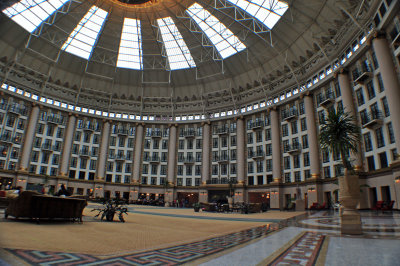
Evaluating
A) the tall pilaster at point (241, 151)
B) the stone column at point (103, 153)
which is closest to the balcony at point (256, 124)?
the tall pilaster at point (241, 151)

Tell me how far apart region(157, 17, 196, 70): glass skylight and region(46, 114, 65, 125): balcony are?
957 inches

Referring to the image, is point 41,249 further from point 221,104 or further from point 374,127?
point 221,104

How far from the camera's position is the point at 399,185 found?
66.5 feet

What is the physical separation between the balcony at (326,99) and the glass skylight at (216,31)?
1512cm

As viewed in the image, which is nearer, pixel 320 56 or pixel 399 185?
pixel 399 185

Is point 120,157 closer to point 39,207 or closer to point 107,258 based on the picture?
point 39,207

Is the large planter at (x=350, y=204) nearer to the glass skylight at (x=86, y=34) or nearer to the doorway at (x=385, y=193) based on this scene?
the doorway at (x=385, y=193)

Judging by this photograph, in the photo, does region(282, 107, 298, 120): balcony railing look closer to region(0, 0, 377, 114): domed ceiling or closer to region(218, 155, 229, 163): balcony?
region(0, 0, 377, 114): domed ceiling

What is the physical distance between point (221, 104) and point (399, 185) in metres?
32.9

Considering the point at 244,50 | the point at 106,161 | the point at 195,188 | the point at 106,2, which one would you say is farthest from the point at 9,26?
the point at 195,188

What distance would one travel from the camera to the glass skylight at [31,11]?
107ft

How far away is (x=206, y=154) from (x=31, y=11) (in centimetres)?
3682

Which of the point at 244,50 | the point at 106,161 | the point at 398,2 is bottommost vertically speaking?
the point at 106,161

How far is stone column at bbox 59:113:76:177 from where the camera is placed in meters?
44.5
